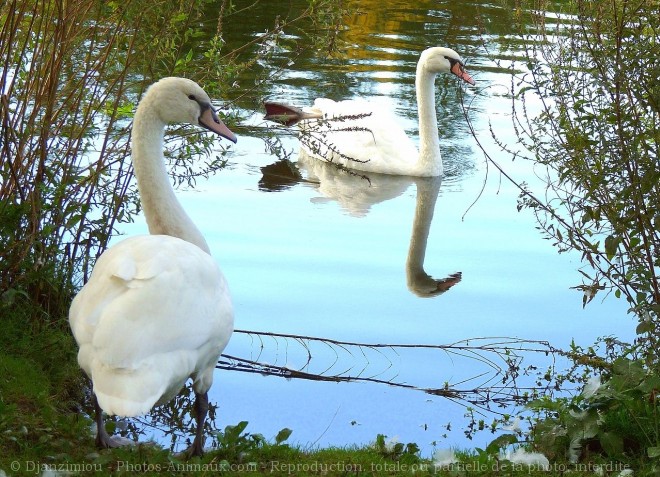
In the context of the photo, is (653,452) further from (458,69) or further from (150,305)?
(458,69)

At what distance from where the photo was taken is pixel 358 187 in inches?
412

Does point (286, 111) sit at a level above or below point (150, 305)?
above

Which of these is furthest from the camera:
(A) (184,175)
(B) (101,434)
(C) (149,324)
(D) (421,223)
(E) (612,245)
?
(D) (421,223)

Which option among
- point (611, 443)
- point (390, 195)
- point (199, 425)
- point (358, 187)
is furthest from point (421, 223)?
point (199, 425)

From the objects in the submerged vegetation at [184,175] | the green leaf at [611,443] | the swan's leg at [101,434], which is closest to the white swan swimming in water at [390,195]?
the submerged vegetation at [184,175]

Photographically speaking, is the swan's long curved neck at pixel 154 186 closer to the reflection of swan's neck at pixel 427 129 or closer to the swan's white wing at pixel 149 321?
the swan's white wing at pixel 149 321

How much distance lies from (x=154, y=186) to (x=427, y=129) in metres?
5.53

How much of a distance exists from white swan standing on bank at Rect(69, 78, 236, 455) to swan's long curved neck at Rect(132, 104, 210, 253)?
2.30ft

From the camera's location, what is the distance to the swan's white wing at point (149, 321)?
13.4 feet

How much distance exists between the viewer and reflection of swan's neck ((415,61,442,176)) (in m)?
10.6

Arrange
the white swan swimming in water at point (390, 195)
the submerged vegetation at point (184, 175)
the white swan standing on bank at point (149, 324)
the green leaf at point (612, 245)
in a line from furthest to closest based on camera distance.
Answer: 1. the white swan swimming in water at point (390, 195)
2. the green leaf at point (612, 245)
3. the submerged vegetation at point (184, 175)
4. the white swan standing on bank at point (149, 324)

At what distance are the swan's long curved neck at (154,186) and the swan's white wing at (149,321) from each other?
70 centimetres

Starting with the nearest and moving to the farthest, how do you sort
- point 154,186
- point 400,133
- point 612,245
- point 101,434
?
1. point 101,434
2. point 612,245
3. point 154,186
4. point 400,133

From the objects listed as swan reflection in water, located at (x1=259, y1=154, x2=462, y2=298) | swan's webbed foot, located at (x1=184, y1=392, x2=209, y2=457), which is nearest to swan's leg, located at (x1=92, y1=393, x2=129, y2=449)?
swan's webbed foot, located at (x1=184, y1=392, x2=209, y2=457)
